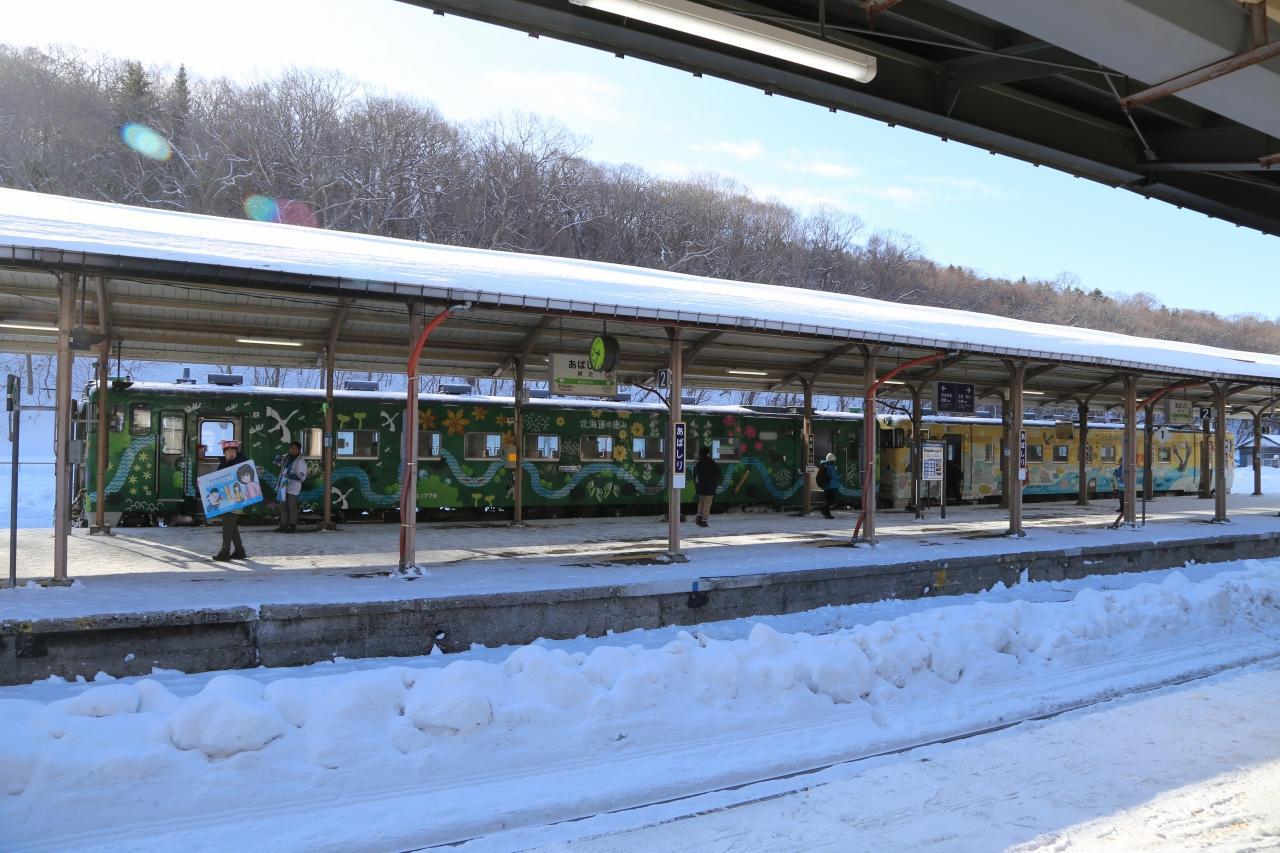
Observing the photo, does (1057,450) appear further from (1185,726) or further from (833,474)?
(1185,726)

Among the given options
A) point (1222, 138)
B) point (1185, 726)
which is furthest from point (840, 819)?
point (1222, 138)

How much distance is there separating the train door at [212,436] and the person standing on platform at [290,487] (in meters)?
1.30

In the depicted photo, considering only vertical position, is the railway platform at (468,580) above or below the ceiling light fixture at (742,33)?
below

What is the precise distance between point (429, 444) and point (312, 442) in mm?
2152

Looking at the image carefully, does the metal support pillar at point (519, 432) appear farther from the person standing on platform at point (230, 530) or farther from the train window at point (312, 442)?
the person standing on platform at point (230, 530)

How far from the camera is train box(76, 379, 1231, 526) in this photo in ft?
50.2

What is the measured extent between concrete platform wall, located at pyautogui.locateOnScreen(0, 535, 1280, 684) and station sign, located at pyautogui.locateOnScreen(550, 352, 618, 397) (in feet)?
11.7

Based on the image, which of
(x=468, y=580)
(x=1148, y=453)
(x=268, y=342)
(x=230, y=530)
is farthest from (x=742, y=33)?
(x=1148, y=453)

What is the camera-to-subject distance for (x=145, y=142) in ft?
148

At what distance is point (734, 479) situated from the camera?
20.7 metres

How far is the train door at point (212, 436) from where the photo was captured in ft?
50.9

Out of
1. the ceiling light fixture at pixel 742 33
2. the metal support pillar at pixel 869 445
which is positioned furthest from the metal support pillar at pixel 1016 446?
the ceiling light fixture at pixel 742 33

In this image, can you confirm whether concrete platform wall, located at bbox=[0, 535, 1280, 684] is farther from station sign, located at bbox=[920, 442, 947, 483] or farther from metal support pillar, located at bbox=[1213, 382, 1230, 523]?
metal support pillar, located at bbox=[1213, 382, 1230, 523]

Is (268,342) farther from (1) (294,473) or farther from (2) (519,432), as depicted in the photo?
(2) (519,432)
